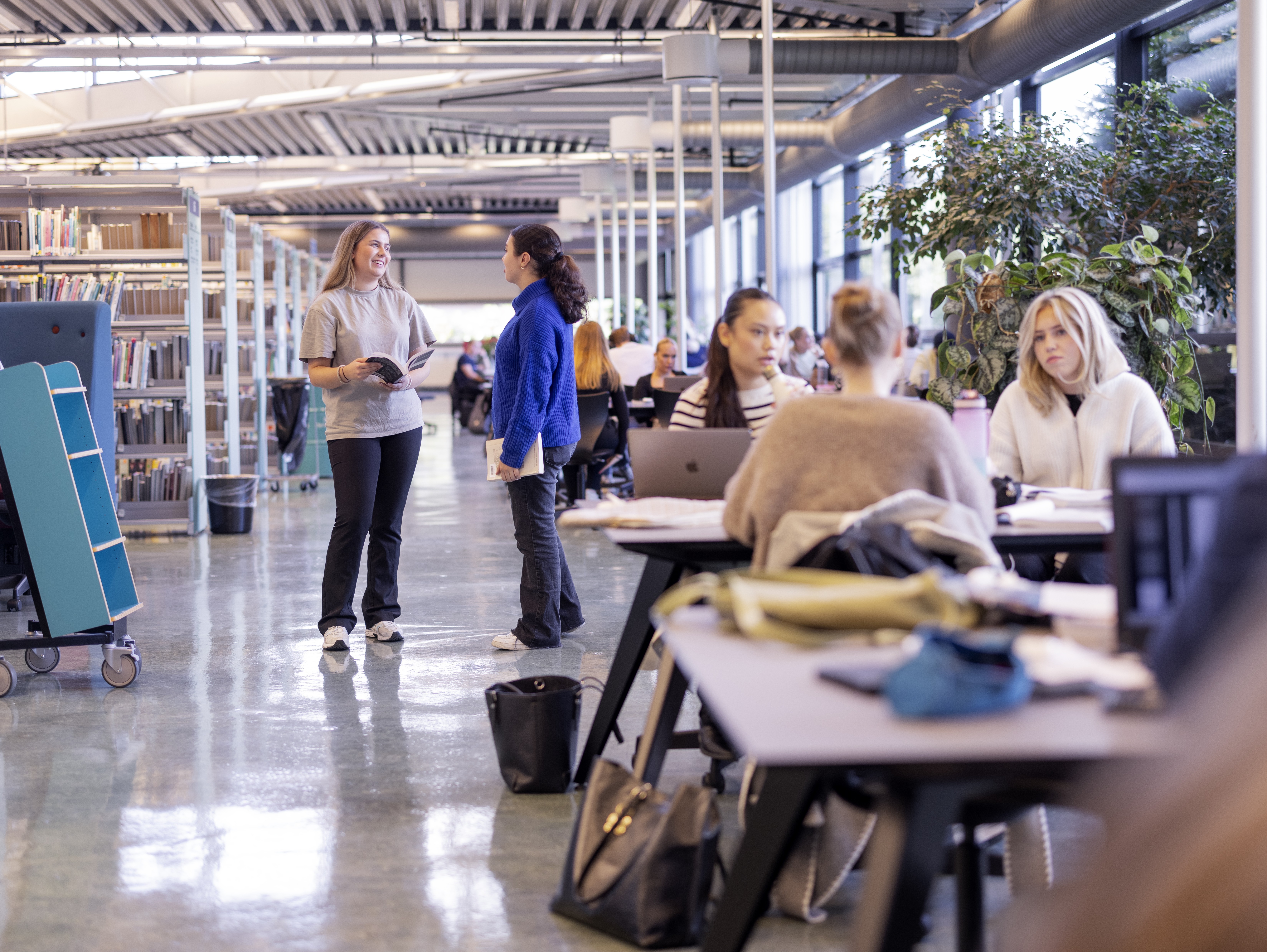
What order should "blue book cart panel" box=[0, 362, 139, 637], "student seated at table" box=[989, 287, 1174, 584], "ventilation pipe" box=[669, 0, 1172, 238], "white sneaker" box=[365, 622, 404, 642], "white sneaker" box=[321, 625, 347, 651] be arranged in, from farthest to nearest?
"ventilation pipe" box=[669, 0, 1172, 238] → "white sneaker" box=[365, 622, 404, 642] → "white sneaker" box=[321, 625, 347, 651] → "blue book cart panel" box=[0, 362, 139, 637] → "student seated at table" box=[989, 287, 1174, 584]

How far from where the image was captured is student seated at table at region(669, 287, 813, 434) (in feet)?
10.8

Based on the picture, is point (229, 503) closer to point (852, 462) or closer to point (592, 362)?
point (592, 362)

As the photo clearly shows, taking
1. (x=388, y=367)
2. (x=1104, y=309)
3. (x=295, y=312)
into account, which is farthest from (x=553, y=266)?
(x=295, y=312)

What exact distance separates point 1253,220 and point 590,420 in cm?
500

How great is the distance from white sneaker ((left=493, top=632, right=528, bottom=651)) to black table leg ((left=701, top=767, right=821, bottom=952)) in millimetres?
3128

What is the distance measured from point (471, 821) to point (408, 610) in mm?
2765

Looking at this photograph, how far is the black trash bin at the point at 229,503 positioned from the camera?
27.4 feet

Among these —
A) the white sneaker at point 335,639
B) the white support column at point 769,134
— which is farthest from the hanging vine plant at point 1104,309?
the white sneaker at point 335,639

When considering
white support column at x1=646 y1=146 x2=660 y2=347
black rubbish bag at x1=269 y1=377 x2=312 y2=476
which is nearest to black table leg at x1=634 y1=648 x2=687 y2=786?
black rubbish bag at x1=269 y1=377 x2=312 y2=476

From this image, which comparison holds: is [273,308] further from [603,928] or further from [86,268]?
[603,928]

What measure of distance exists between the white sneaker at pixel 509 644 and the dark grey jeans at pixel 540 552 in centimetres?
2

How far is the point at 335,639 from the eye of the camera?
→ 4.79m

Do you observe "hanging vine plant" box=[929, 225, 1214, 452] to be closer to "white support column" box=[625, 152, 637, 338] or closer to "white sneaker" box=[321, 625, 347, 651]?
"white sneaker" box=[321, 625, 347, 651]

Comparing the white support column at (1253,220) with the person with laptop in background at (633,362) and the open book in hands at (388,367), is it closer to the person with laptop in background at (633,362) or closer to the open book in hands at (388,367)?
the open book in hands at (388,367)
